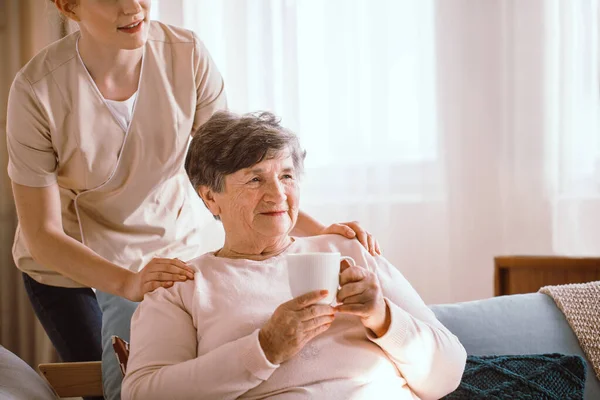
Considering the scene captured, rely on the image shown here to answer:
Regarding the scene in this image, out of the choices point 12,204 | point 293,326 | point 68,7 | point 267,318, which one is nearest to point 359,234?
point 267,318

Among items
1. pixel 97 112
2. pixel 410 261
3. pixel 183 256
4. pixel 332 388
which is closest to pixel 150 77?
pixel 97 112

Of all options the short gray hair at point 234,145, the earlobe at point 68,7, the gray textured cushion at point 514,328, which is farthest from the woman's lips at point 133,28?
the gray textured cushion at point 514,328

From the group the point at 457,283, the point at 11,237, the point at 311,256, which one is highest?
the point at 311,256

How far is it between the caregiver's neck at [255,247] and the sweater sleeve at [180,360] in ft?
0.47

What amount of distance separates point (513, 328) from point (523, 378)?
237 millimetres

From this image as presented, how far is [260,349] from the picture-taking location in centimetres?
144

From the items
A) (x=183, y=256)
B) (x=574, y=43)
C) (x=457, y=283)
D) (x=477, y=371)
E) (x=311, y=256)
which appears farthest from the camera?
(x=457, y=283)

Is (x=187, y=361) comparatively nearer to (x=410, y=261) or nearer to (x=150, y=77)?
(x=150, y=77)

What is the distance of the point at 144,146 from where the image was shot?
214 centimetres

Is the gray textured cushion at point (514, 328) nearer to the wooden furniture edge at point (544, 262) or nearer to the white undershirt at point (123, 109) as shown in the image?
the wooden furniture edge at point (544, 262)

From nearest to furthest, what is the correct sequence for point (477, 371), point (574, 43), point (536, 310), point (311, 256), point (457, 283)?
point (311, 256)
point (477, 371)
point (536, 310)
point (574, 43)
point (457, 283)

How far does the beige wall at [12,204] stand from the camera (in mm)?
3471

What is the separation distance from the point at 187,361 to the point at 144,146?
0.81 m

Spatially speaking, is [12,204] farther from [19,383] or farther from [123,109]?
[19,383]
